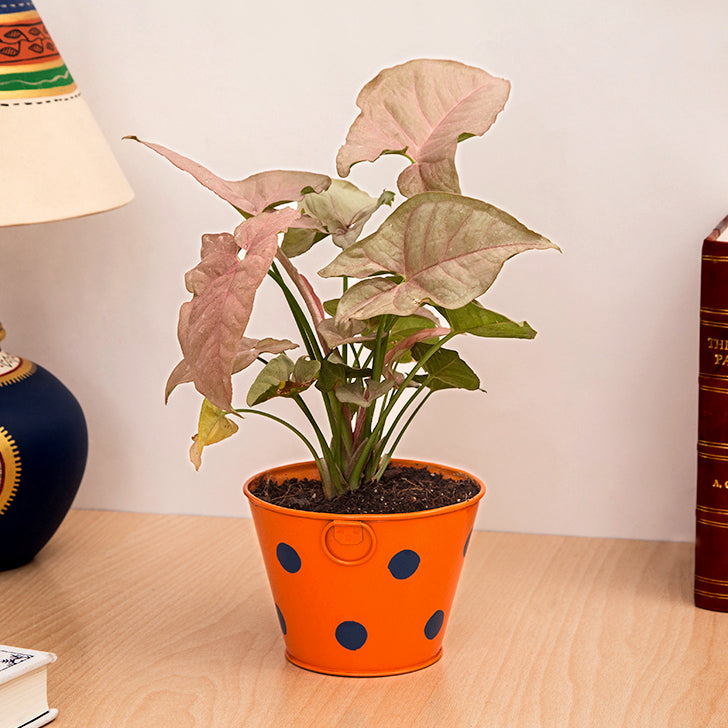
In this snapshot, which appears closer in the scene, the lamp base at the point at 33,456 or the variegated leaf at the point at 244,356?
the variegated leaf at the point at 244,356

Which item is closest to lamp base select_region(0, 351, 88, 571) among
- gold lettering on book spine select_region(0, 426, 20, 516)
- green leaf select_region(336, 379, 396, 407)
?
gold lettering on book spine select_region(0, 426, 20, 516)

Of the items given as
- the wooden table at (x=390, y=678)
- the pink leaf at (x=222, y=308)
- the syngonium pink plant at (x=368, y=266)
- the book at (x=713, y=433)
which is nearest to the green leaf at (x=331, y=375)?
the syngonium pink plant at (x=368, y=266)

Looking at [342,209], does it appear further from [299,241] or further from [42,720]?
[42,720]

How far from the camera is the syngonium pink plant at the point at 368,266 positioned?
0.60 m

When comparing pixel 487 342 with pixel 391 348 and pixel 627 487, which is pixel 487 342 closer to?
pixel 627 487

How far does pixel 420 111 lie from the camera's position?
0.70m

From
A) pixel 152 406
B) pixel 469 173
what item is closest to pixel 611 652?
pixel 469 173

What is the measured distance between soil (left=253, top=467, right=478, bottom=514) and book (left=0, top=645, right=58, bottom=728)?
0.20m

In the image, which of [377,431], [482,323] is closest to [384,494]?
[377,431]

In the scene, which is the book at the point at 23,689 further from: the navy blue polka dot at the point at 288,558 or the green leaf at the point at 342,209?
the green leaf at the point at 342,209

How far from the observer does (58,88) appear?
0.94 meters

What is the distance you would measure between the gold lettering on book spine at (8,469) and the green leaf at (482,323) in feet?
1.53

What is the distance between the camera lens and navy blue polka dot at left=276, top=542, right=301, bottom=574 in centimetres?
72

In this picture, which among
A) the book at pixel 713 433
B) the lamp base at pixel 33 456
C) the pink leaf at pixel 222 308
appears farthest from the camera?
the lamp base at pixel 33 456
